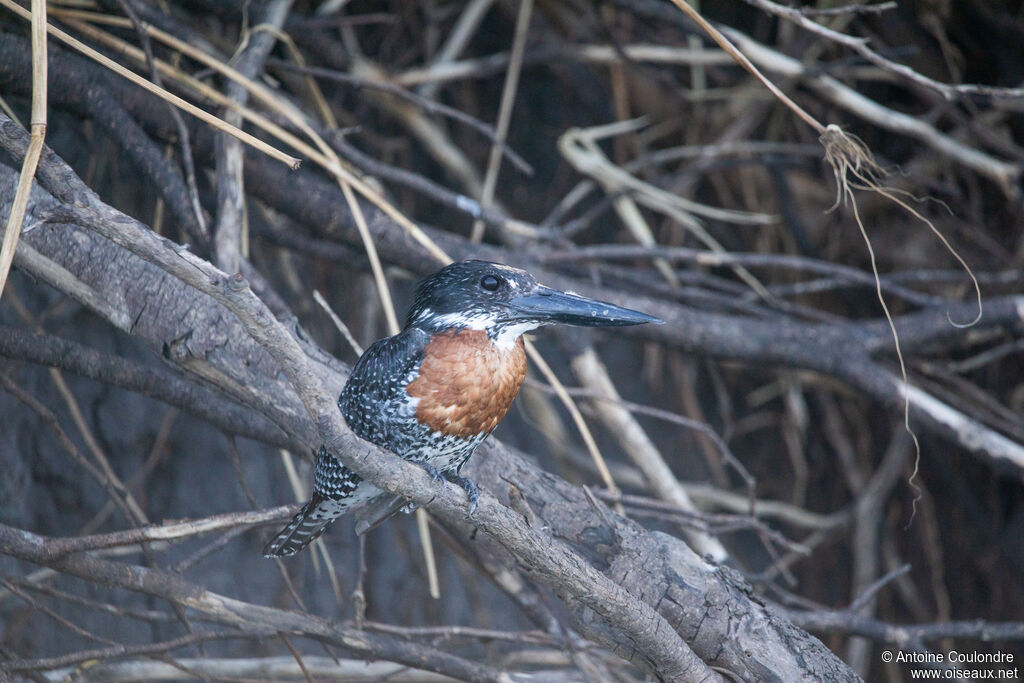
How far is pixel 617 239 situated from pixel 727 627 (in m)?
1.88

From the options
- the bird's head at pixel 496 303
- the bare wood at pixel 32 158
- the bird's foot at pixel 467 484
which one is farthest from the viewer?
the bird's head at pixel 496 303

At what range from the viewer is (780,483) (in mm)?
3330

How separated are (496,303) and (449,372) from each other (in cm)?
17

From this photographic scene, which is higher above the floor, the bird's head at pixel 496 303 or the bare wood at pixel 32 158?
the bare wood at pixel 32 158

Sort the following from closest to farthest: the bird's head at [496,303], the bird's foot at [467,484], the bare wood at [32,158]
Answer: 1. the bare wood at [32,158]
2. the bird's foot at [467,484]
3. the bird's head at [496,303]

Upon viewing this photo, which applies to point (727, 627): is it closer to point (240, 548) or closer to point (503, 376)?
point (503, 376)

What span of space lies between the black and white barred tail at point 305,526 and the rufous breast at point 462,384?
0.31 meters

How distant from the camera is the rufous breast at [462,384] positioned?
1.45 meters

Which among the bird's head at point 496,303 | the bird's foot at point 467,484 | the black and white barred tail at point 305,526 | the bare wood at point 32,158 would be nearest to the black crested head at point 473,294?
the bird's head at point 496,303

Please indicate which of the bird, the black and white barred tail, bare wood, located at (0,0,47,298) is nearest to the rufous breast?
the bird

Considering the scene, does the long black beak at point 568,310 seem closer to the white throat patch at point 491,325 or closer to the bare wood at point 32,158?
the white throat patch at point 491,325

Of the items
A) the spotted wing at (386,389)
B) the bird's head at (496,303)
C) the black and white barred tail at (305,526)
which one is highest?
the bird's head at (496,303)

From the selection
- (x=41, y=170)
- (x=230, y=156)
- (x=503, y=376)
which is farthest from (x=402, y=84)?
(x=41, y=170)

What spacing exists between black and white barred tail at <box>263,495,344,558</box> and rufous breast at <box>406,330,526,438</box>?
31 centimetres
